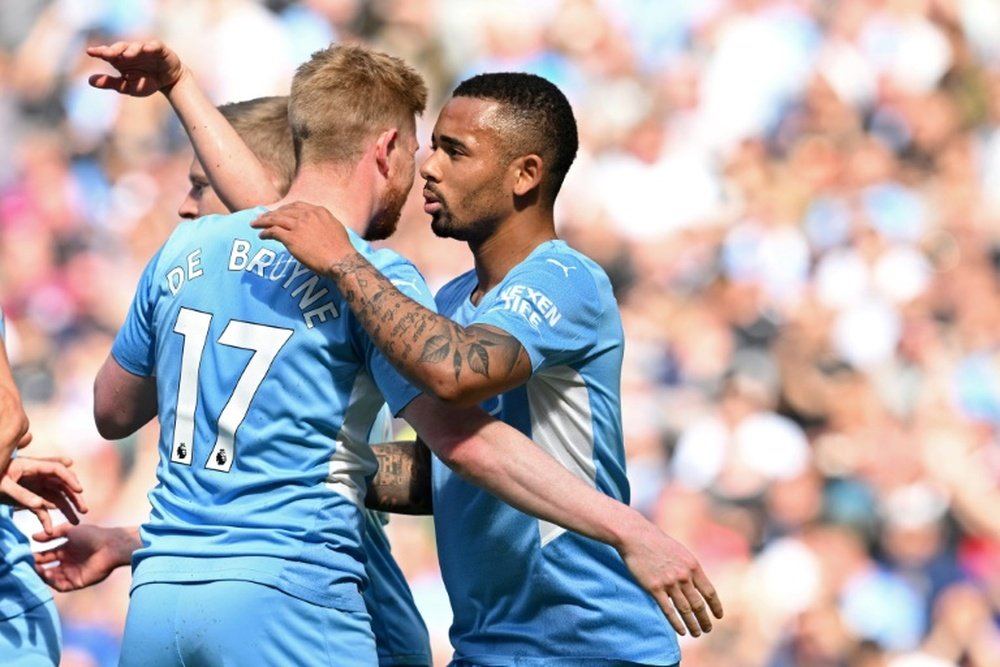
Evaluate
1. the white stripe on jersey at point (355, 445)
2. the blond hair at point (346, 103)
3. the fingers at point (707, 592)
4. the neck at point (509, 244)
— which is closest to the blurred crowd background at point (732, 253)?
the neck at point (509, 244)

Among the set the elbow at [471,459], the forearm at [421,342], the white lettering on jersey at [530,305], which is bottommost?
the elbow at [471,459]

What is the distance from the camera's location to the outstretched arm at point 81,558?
14.0 ft

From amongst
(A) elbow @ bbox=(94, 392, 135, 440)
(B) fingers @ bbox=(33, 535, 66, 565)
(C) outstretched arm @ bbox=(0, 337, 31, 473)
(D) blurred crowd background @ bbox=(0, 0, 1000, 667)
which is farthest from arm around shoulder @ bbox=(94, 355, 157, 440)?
(D) blurred crowd background @ bbox=(0, 0, 1000, 667)

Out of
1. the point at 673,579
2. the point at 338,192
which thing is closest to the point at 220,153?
the point at 338,192

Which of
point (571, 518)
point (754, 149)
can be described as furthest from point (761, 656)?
point (571, 518)

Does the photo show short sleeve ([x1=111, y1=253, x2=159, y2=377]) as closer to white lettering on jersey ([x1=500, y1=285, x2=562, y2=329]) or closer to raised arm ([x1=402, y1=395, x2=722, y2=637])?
raised arm ([x1=402, y1=395, x2=722, y2=637])

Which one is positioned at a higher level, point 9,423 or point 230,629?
point 9,423

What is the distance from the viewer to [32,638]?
4.19m

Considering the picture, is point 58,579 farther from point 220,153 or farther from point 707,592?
point 707,592

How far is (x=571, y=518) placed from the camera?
3445mm

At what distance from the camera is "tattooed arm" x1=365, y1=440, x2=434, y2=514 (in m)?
4.29

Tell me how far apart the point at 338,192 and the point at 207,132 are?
944 mm

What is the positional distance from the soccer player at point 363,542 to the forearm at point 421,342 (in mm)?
675

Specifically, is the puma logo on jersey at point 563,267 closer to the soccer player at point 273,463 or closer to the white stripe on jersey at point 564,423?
the white stripe on jersey at point 564,423
